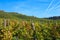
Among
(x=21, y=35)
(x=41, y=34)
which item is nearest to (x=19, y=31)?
(x=21, y=35)

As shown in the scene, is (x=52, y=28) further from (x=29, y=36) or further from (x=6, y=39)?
(x=6, y=39)

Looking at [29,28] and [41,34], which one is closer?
[41,34]

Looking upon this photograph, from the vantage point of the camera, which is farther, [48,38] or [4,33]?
[48,38]

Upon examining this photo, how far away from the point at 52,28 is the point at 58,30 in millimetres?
1169

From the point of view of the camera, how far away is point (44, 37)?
34.5m

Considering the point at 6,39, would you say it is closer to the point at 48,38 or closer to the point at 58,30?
the point at 48,38

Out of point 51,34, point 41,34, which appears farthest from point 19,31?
point 51,34

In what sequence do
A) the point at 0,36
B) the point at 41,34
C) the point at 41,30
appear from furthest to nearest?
the point at 41,30 → the point at 41,34 → the point at 0,36

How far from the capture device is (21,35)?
33.5 m

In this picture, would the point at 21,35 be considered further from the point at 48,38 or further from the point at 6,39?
the point at 6,39

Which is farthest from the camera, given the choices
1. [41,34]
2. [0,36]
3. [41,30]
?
[41,30]

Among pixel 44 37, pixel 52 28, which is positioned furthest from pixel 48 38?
pixel 52 28

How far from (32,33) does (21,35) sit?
1.86m

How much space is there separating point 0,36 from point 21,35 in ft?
24.1
